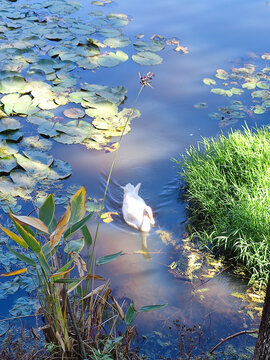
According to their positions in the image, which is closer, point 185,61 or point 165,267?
point 165,267

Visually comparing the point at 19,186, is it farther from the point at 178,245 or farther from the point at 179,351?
the point at 179,351

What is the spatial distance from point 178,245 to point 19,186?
1.18m

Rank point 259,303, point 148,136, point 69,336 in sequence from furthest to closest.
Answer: point 148,136 → point 259,303 → point 69,336

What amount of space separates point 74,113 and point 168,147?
860 mm

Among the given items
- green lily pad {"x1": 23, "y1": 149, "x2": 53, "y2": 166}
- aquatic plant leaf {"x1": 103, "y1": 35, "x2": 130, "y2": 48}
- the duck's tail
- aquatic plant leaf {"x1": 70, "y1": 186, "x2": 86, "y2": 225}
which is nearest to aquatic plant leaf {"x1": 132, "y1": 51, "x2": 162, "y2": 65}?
aquatic plant leaf {"x1": 103, "y1": 35, "x2": 130, "y2": 48}

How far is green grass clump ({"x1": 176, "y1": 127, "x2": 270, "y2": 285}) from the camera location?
2918 millimetres

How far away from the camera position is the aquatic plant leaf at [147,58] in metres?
5.09

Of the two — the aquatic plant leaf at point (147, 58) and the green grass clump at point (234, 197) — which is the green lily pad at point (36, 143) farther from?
the aquatic plant leaf at point (147, 58)

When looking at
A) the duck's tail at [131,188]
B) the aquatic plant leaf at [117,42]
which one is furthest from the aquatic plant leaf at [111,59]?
the duck's tail at [131,188]

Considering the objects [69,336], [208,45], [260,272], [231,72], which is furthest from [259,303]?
[208,45]

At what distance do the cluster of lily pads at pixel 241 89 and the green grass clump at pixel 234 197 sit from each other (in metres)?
0.65

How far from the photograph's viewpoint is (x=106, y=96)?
4.46m

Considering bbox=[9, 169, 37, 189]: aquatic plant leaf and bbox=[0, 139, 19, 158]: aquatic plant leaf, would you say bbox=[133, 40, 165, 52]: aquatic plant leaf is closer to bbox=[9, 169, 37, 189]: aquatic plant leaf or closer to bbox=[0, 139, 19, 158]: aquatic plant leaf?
bbox=[0, 139, 19, 158]: aquatic plant leaf

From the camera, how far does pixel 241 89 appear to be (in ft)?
15.5
